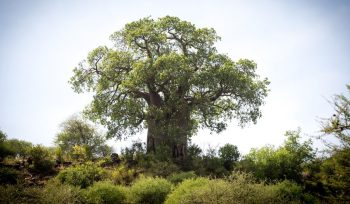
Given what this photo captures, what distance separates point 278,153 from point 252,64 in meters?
8.16

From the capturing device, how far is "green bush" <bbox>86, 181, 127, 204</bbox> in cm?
1284

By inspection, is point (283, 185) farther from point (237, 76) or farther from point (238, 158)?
point (237, 76)

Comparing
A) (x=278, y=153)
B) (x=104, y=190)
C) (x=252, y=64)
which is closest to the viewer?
(x=104, y=190)

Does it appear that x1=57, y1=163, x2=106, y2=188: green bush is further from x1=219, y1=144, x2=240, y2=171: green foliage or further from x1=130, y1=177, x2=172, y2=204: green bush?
x1=219, y1=144, x2=240, y2=171: green foliage

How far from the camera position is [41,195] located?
38.4 feet

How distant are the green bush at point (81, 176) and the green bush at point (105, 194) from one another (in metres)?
1.75

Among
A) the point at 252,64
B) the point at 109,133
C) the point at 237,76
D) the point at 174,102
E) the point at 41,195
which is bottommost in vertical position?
the point at 41,195

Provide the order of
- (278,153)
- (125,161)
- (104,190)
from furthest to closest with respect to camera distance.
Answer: (125,161), (278,153), (104,190)

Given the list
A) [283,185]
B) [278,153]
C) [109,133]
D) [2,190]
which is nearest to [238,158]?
[278,153]

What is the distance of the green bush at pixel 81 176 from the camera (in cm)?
1523

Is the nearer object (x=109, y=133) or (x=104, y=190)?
(x=104, y=190)

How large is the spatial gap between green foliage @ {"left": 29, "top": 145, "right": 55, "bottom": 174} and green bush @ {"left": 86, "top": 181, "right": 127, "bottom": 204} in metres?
5.97

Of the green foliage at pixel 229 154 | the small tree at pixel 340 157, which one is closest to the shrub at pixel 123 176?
the green foliage at pixel 229 154

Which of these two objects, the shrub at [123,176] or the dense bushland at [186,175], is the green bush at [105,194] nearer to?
the dense bushland at [186,175]
